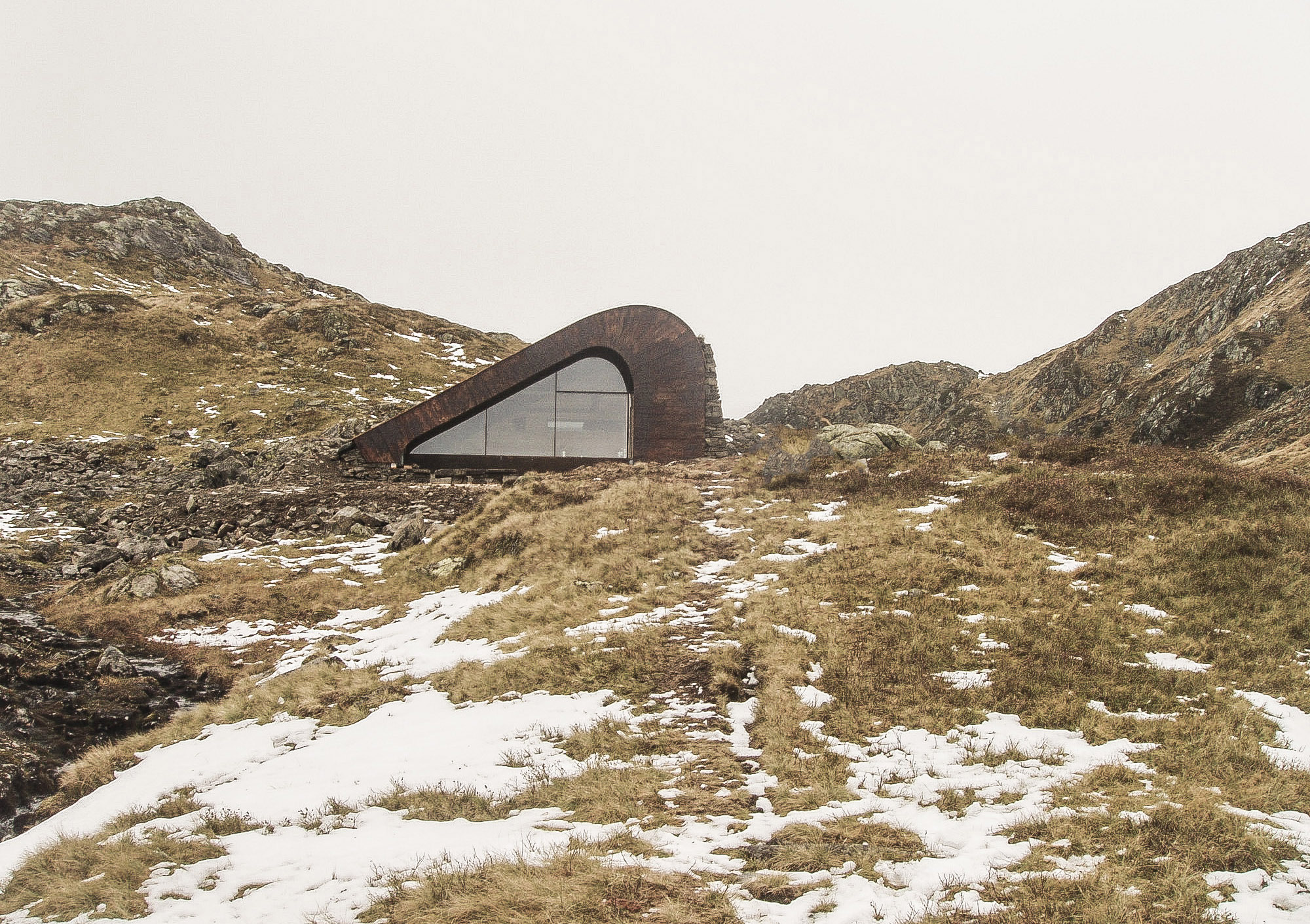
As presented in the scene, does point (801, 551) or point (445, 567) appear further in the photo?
point (445, 567)

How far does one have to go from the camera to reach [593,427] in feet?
96.4

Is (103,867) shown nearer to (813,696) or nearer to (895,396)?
(813,696)

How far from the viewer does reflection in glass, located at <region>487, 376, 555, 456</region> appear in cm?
2902

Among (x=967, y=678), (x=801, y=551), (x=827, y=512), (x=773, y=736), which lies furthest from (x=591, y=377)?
(x=773, y=736)

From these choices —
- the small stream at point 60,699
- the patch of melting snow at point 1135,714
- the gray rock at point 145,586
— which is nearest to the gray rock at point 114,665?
the small stream at point 60,699

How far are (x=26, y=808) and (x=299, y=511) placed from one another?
1493 cm

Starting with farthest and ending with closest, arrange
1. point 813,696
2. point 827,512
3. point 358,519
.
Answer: point 358,519 → point 827,512 → point 813,696

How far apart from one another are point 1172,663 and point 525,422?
24.4 metres

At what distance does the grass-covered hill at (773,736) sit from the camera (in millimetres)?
5016

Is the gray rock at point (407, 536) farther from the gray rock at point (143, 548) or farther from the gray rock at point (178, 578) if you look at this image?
the gray rock at point (143, 548)

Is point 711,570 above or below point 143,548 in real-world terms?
above

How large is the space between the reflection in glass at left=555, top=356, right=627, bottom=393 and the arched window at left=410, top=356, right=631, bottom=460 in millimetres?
29

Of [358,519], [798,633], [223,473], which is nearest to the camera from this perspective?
[798,633]

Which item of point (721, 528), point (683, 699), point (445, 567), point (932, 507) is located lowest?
point (683, 699)
